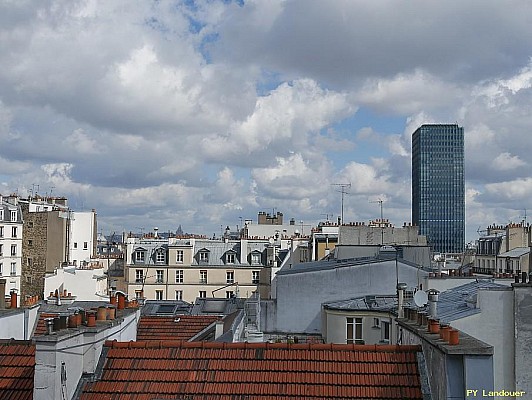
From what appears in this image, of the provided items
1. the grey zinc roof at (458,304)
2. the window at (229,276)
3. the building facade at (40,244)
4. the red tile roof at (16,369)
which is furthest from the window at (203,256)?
the red tile roof at (16,369)

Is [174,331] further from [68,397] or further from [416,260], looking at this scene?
[416,260]

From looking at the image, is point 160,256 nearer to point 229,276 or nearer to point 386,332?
point 229,276

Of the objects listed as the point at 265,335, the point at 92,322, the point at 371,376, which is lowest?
the point at 265,335

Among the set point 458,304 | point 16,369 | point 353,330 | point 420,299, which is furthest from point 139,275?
point 16,369

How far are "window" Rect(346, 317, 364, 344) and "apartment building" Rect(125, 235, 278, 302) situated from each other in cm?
3250

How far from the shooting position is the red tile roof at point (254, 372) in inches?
404

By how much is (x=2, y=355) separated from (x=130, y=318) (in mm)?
2574

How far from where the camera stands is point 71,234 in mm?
74250

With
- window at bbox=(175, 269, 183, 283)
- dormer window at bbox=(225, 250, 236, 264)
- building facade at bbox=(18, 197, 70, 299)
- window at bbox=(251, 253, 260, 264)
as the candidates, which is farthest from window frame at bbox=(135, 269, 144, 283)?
building facade at bbox=(18, 197, 70, 299)

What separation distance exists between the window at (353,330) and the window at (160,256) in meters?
36.3

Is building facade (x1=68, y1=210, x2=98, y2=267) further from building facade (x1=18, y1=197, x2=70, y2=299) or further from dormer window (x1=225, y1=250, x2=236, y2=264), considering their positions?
dormer window (x1=225, y1=250, x2=236, y2=264)

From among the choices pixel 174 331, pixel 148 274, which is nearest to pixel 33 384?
pixel 174 331

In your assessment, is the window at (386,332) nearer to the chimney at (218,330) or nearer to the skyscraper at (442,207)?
the chimney at (218,330)

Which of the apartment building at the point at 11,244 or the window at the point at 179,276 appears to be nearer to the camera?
the window at the point at 179,276
